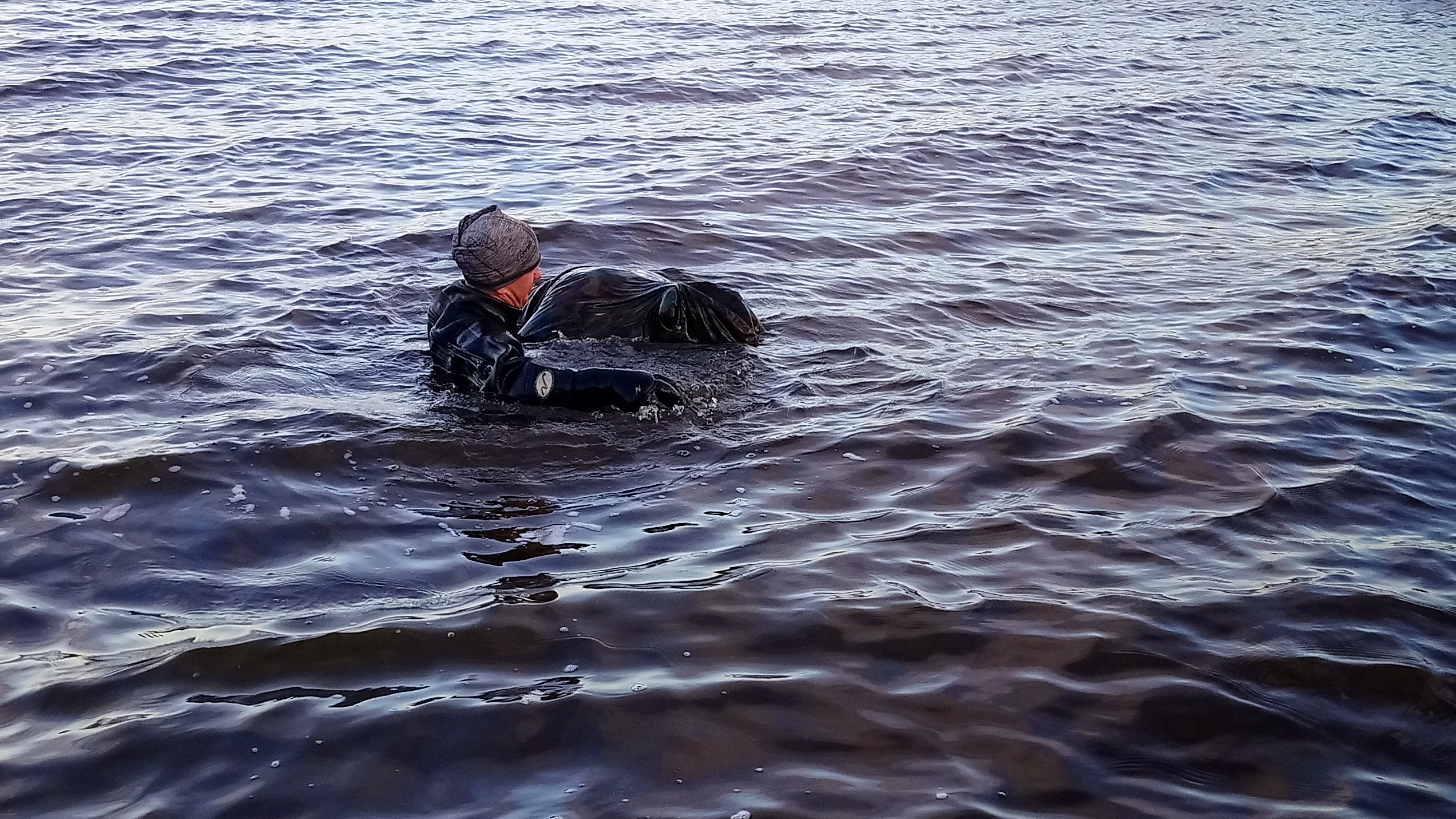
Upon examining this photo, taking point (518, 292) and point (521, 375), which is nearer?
point (521, 375)

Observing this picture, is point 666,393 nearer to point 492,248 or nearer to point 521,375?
point 521,375

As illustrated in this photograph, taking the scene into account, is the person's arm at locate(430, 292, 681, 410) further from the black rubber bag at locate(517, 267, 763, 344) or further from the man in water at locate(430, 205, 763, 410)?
the black rubber bag at locate(517, 267, 763, 344)

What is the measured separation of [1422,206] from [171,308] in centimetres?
853

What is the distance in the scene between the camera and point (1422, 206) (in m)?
9.08

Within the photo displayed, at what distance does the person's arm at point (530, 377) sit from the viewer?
16.8ft

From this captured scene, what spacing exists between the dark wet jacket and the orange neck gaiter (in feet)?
0.10

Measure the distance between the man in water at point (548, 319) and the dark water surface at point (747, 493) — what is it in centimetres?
14

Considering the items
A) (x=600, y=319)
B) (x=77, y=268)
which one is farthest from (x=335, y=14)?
(x=600, y=319)

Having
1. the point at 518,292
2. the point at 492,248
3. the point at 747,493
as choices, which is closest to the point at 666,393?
the point at 747,493

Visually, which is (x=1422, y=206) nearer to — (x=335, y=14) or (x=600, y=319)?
(x=600, y=319)

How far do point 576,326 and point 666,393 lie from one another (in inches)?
38.6

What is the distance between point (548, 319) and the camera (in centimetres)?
604

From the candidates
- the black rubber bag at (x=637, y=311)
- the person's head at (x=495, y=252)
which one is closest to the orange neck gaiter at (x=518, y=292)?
the person's head at (x=495, y=252)

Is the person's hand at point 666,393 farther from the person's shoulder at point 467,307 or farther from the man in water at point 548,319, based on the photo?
the person's shoulder at point 467,307
